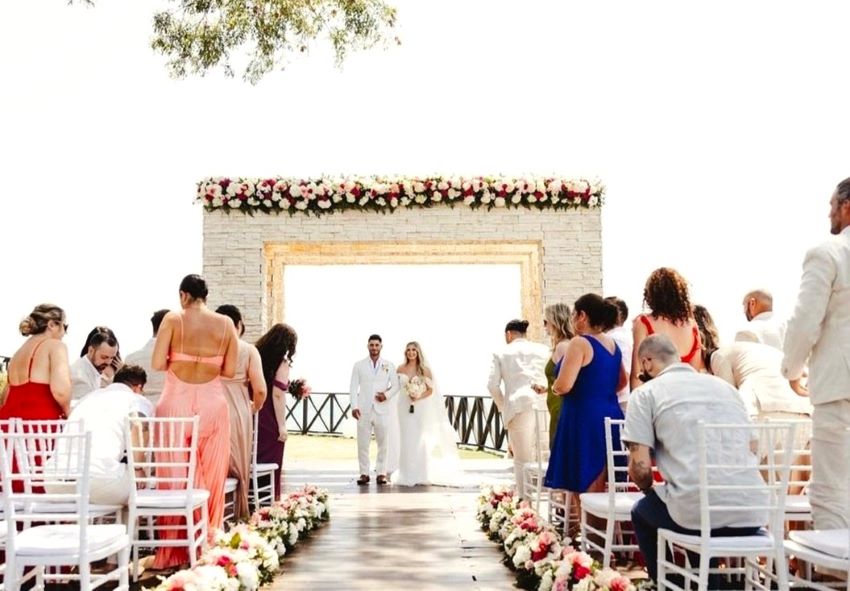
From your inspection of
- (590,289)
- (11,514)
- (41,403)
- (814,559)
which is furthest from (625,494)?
(590,289)

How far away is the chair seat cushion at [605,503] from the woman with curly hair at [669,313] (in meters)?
0.74

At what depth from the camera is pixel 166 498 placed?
527 cm

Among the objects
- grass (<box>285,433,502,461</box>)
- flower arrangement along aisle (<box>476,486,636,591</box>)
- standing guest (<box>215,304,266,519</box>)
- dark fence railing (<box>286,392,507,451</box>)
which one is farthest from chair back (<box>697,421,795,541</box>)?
grass (<box>285,433,502,461</box>)

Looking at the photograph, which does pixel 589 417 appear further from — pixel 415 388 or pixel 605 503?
pixel 415 388

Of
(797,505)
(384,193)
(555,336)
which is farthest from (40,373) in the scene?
(384,193)

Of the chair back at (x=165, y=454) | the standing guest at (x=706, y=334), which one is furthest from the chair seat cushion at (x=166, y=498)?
the standing guest at (x=706, y=334)

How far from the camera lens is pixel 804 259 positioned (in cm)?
420

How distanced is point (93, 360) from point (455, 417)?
10.3 metres

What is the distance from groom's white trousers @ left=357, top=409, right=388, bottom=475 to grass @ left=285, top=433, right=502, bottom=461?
337 cm

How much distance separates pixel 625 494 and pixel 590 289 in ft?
22.0

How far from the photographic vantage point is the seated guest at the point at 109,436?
514 cm

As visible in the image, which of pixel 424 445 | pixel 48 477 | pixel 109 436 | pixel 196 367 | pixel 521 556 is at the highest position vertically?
pixel 196 367

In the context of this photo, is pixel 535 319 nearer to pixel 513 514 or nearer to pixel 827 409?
pixel 513 514

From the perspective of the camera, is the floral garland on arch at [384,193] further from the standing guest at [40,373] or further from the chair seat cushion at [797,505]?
the chair seat cushion at [797,505]
